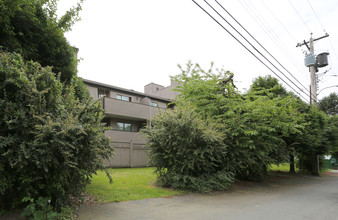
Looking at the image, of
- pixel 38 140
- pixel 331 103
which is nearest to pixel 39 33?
pixel 38 140

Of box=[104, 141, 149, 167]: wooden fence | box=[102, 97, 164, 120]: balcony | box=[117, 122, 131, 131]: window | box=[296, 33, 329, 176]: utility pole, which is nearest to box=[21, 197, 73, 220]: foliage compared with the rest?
box=[104, 141, 149, 167]: wooden fence

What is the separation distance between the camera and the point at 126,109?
19.3 meters

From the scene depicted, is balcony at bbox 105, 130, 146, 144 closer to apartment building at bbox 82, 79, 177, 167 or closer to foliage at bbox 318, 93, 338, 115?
apartment building at bbox 82, 79, 177, 167

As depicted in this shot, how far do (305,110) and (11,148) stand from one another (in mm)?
19815

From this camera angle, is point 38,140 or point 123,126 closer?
point 38,140

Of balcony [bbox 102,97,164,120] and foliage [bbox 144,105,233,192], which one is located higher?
balcony [bbox 102,97,164,120]

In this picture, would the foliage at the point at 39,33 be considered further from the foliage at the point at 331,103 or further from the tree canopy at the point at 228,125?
the foliage at the point at 331,103

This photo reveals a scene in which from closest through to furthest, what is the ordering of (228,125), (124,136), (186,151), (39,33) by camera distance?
(39,33), (186,151), (228,125), (124,136)

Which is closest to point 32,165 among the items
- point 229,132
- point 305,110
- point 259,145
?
point 229,132

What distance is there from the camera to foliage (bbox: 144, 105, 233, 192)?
8.84 m

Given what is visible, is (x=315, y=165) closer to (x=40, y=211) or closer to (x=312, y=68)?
(x=312, y=68)

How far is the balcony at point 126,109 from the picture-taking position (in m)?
18.0

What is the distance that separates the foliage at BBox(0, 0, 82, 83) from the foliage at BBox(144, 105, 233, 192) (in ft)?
14.0

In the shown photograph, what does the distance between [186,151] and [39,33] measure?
258 inches
